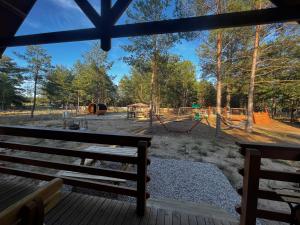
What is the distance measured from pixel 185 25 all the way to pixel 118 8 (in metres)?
0.91

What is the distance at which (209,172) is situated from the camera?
4.70 meters

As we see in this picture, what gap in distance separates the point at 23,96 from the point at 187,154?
37060 mm

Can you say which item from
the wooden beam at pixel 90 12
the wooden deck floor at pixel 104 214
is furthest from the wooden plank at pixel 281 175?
the wooden beam at pixel 90 12

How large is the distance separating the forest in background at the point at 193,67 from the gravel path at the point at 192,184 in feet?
19.7

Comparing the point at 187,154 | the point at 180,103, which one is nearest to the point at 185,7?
the point at 187,154

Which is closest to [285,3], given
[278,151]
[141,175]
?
[278,151]

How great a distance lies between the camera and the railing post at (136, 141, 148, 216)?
6.49 feet

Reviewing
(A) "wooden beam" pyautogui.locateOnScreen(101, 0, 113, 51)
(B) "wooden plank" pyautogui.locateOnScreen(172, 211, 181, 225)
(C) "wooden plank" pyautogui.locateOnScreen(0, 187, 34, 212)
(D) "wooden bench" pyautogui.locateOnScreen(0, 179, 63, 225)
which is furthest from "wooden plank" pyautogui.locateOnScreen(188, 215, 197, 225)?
(A) "wooden beam" pyautogui.locateOnScreen(101, 0, 113, 51)

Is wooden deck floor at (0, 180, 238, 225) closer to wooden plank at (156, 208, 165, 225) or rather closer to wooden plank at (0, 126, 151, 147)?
wooden plank at (156, 208, 165, 225)

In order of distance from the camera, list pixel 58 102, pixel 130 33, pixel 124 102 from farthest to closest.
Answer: pixel 124 102 → pixel 58 102 → pixel 130 33

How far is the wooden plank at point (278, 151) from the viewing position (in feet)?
5.28

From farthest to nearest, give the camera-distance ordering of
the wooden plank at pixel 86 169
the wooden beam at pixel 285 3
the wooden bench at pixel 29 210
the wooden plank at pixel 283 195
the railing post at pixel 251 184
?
the wooden plank at pixel 86 169 < the wooden beam at pixel 285 3 < the railing post at pixel 251 184 < the wooden plank at pixel 283 195 < the wooden bench at pixel 29 210

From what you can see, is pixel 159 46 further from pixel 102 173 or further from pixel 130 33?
pixel 102 173

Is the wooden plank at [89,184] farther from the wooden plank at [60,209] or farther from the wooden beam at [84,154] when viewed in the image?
the wooden beam at [84,154]
